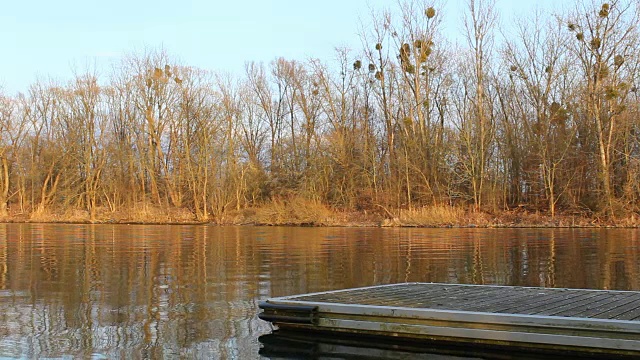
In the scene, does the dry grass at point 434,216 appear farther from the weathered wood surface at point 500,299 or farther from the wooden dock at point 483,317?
the wooden dock at point 483,317

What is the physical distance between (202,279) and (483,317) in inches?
303

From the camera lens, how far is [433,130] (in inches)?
2034

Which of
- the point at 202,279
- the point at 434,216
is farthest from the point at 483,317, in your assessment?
the point at 434,216

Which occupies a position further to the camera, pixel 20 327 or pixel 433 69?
pixel 433 69

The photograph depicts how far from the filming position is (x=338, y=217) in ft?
152

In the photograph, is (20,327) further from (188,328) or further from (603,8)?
(603,8)

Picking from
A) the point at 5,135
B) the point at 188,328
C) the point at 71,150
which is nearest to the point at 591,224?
the point at 188,328

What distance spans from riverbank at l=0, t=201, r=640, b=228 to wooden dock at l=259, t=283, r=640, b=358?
3212 cm

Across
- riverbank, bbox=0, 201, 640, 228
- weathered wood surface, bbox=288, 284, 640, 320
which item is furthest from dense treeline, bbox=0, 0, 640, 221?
weathered wood surface, bbox=288, 284, 640, 320

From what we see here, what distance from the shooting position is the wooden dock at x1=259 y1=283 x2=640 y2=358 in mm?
6547

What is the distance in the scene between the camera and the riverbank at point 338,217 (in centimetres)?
4088

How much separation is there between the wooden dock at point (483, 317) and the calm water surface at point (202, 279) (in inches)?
34.0

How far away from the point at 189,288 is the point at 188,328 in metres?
3.93

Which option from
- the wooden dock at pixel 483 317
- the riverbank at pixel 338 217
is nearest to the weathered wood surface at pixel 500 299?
the wooden dock at pixel 483 317
